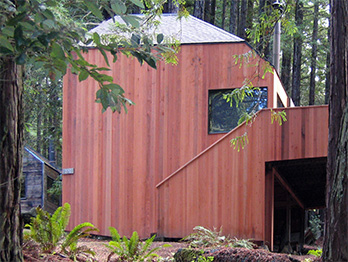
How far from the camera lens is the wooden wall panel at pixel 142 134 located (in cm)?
1109

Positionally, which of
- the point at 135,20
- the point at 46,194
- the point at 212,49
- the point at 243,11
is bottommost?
the point at 46,194

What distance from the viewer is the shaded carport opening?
1004cm

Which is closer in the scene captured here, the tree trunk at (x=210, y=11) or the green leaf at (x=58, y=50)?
the green leaf at (x=58, y=50)

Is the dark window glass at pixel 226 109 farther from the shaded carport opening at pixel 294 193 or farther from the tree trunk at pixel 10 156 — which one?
the tree trunk at pixel 10 156

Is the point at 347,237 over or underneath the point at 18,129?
underneath

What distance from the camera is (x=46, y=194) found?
65.4 ft

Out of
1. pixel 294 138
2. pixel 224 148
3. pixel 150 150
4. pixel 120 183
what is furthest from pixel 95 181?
pixel 294 138

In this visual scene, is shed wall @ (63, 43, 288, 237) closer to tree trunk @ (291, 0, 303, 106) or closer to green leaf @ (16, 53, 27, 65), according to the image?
green leaf @ (16, 53, 27, 65)

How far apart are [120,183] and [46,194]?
31.1 feet

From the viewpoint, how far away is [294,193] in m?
13.4

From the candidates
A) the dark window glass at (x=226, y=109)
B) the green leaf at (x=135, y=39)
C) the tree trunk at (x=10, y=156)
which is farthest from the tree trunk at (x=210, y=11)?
the green leaf at (x=135, y=39)

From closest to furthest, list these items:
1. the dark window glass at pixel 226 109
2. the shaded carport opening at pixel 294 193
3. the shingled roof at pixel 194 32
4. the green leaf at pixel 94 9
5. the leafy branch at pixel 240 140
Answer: the green leaf at pixel 94 9 → the leafy branch at pixel 240 140 → the shaded carport opening at pixel 294 193 → the dark window glass at pixel 226 109 → the shingled roof at pixel 194 32

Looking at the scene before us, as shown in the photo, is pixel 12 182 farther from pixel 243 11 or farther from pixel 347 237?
pixel 243 11

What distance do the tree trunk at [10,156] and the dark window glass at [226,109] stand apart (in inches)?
289
